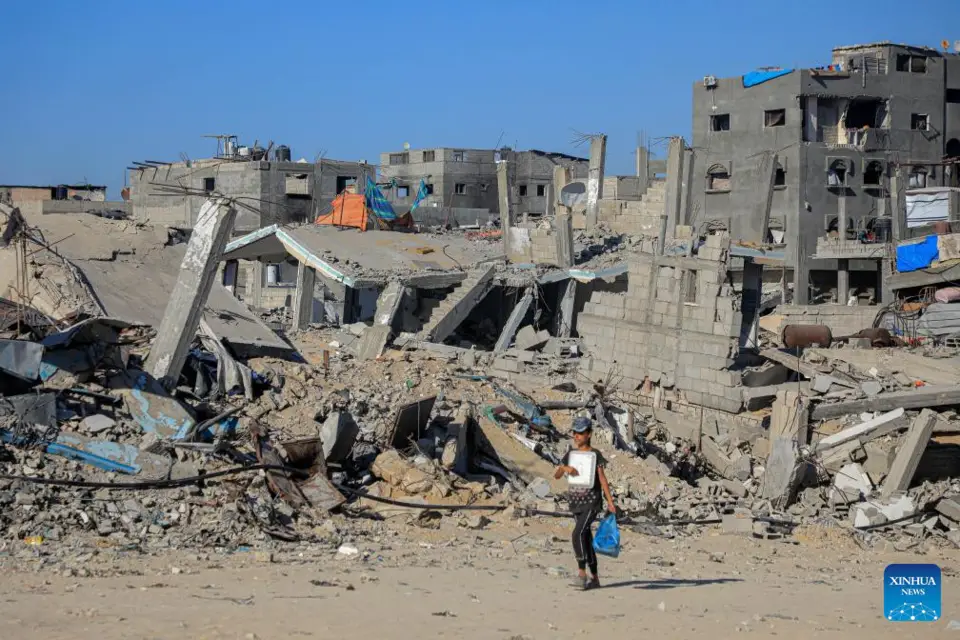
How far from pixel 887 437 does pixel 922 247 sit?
45.1 ft

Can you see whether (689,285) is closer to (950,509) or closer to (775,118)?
(950,509)

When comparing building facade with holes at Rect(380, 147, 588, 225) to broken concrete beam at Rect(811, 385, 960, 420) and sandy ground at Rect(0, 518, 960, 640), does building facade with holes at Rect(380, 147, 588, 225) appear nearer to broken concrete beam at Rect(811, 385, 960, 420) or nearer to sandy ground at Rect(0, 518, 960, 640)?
broken concrete beam at Rect(811, 385, 960, 420)

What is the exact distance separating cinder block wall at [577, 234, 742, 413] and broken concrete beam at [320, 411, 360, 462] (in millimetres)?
6718

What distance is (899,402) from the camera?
15469 mm

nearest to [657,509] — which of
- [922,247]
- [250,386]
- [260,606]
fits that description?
[250,386]

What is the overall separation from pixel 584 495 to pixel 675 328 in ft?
31.3

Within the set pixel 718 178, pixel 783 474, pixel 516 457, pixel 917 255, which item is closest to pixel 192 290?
pixel 516 457

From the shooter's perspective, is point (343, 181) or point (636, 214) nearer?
point (636, 214)

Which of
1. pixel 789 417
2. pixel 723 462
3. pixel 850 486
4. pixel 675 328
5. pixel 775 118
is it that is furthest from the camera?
pixel 775 118

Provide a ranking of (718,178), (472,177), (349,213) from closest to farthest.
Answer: (349,213)
(718,178)
(472,177)

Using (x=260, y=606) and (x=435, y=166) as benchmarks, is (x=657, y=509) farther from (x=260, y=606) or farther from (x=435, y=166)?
(x=435, y=166)

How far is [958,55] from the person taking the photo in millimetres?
45281

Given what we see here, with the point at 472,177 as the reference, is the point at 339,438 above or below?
below

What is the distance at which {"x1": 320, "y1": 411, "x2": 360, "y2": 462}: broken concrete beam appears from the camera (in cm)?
1188
